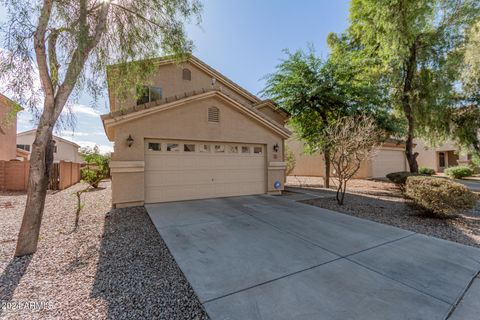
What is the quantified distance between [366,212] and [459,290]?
14.4 ft

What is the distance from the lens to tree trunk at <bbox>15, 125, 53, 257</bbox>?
13.3 ft

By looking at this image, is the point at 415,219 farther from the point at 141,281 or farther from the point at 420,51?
the point at 420,51

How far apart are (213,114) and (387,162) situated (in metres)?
17.8

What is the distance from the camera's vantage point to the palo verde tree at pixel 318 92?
1069 centimetres

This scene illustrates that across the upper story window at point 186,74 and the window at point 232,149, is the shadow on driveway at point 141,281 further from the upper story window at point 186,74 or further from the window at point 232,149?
the upper story window at point 186,74

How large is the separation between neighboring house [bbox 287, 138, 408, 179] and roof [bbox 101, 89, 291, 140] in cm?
822

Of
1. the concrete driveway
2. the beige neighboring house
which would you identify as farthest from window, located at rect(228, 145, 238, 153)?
the beige neighboring house

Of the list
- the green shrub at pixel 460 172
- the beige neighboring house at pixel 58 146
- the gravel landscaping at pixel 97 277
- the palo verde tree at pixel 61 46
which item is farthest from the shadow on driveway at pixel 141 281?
the beige neighboring house at pixel 58 146

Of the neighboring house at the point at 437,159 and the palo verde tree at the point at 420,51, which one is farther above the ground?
the palo verde tree at the point at 420,51

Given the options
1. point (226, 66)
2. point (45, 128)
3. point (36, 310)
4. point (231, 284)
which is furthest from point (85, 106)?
point (226, 66)

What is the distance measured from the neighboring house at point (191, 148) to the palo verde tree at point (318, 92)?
2.30 m

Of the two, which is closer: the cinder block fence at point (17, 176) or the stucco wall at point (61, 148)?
the cinder block fence at point (17, 176)

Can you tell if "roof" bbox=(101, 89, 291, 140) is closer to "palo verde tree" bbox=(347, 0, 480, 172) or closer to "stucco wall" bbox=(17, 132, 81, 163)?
"palo verde tree" bbox=(347, 0, 480, 172)

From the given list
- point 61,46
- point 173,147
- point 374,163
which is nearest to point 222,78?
point 173,147
